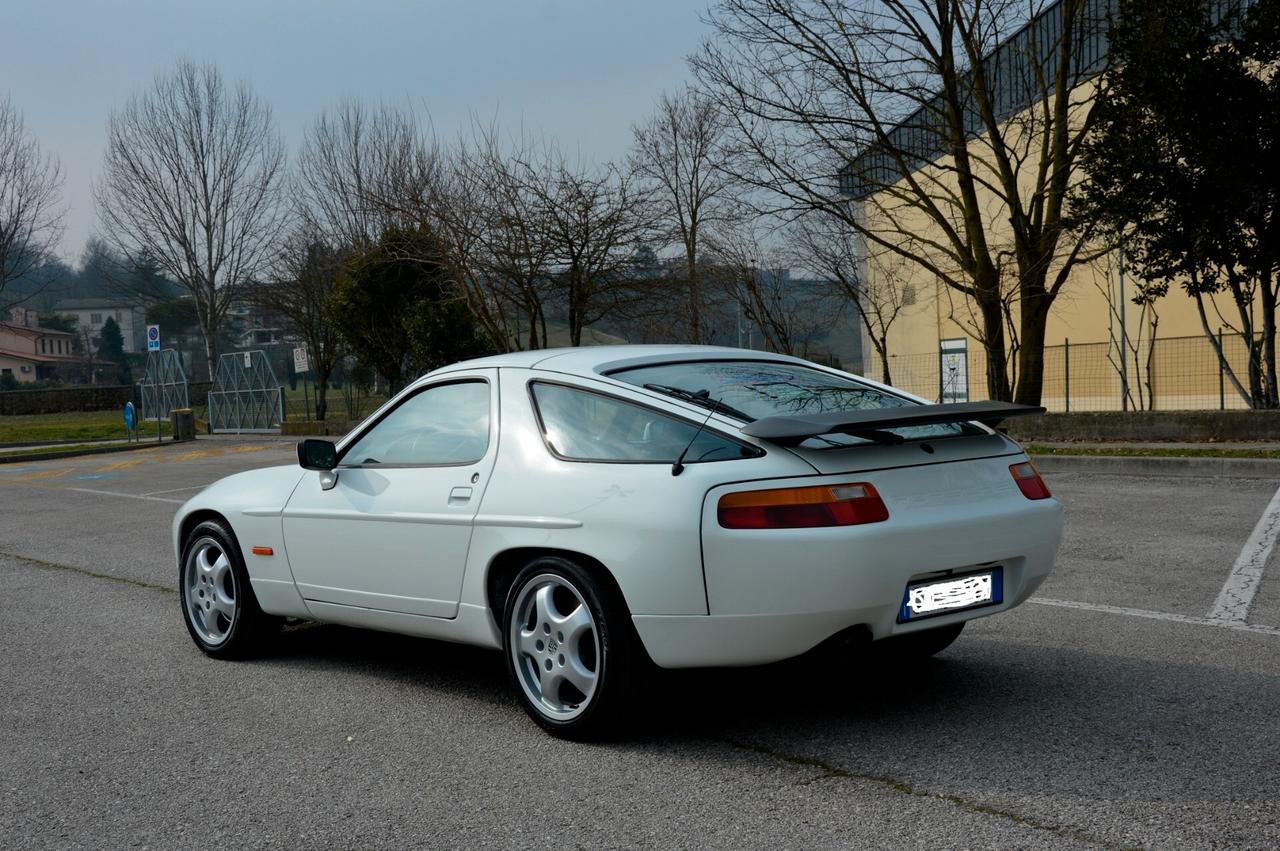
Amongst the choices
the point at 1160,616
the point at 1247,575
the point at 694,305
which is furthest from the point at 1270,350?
the point at 694,305

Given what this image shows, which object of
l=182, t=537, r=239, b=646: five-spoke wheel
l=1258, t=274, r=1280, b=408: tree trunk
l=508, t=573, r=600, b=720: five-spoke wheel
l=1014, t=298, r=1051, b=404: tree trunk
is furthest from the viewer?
l=1014, t=298, r=1051, b=404: tree trunk

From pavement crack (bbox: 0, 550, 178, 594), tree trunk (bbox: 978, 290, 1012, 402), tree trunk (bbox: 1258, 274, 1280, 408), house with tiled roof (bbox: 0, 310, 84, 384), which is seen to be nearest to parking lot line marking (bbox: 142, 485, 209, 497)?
pavement crack (bbox: 0, 550, 178, 594)

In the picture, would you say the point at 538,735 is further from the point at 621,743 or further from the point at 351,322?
the point at 351,322

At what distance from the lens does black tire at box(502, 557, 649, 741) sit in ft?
13.7

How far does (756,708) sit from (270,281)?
4352 centimetres

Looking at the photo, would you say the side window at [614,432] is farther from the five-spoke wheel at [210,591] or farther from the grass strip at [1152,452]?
the grass strip at [1152,452]

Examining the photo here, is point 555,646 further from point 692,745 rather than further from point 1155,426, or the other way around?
point 1155,426

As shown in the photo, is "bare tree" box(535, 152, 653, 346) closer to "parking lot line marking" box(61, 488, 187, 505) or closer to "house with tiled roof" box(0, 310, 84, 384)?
"parking lot line marking" box(61, 488, 187, 505)

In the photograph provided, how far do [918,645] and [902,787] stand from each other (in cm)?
163

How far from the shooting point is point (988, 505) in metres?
4.37

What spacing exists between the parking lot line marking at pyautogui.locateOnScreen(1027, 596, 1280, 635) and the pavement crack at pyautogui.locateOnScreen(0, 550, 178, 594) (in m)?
5.46

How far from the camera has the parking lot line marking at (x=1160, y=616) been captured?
586 cm

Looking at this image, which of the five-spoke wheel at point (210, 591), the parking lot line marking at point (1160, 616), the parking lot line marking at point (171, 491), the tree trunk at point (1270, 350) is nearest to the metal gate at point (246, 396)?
the parking lot line marking at point (171, 491)

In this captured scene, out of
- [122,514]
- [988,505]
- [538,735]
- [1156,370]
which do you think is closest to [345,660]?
[538,735]
